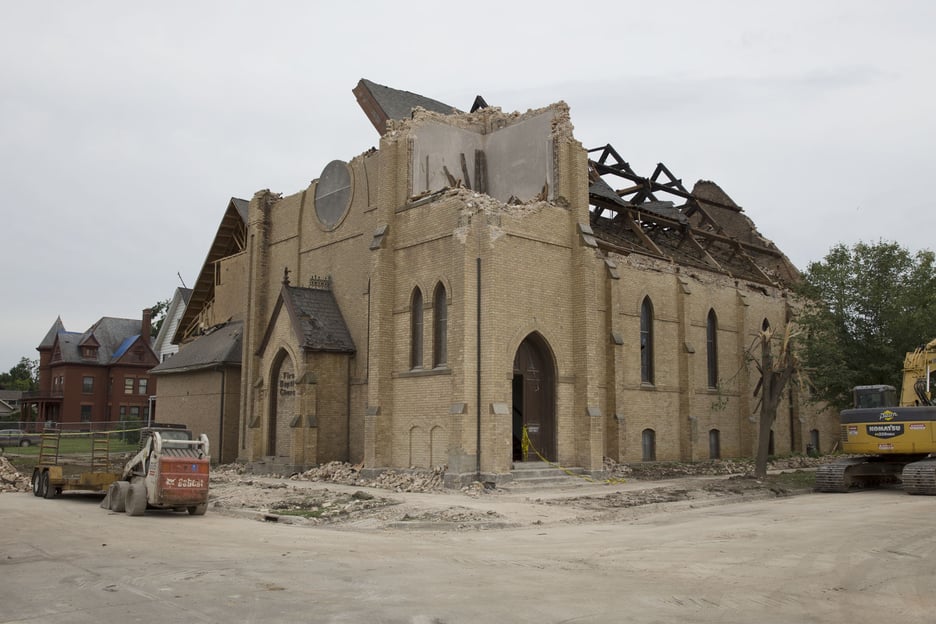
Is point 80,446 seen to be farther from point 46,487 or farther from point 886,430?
point 886,430

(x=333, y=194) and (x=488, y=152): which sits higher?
(x=488, y=152)

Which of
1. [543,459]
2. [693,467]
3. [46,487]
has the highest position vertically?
[543,459]

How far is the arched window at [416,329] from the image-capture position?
2431 centimetres

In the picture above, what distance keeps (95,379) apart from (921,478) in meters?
62.4

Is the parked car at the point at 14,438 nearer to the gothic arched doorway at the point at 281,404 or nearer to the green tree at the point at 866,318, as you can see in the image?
the gothic arched doorway at the point at 281,404

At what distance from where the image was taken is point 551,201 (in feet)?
82.8

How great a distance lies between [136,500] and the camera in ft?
55.8

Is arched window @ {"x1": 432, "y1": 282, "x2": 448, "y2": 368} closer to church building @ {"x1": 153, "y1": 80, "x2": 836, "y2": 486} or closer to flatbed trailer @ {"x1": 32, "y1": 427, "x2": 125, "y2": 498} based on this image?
church building @ {"x1": 153, "y1": 80, "x2": 836, "y2": 486}

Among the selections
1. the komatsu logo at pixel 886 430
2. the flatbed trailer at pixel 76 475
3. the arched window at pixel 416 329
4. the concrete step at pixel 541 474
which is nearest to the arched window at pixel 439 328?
the arched window at pixel 416 329

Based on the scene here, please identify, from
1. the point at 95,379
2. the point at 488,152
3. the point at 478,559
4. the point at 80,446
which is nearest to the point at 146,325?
the point at 95,379

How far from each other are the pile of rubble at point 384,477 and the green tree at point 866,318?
1358 centimetres

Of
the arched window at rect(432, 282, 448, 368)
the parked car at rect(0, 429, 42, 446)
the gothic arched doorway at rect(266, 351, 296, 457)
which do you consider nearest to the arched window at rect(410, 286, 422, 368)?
the arched window at rect(432, 282, 448, 368)

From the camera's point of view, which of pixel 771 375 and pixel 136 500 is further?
pixel 771 375

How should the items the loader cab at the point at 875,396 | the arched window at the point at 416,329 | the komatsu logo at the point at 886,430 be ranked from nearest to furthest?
the komatsu logo at the point at 886,430, the loader cab at the point at 875,396, the arched window at the point at 416,329
